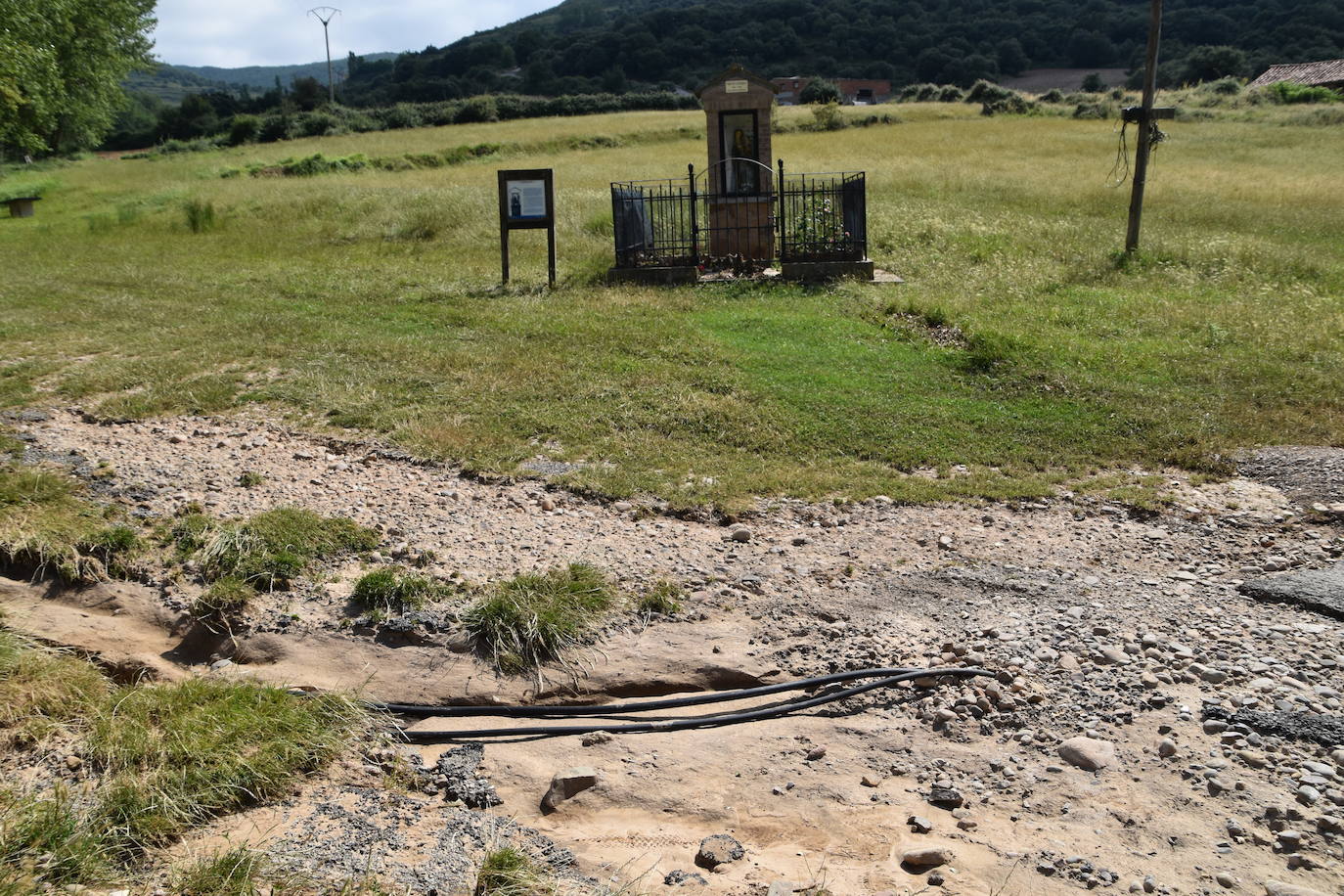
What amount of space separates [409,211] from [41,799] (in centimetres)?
1967

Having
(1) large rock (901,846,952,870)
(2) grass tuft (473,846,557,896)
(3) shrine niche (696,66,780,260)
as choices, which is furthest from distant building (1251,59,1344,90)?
(2) grass tuft (473,846,557,896)

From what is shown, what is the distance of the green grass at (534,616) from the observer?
527 centimetres

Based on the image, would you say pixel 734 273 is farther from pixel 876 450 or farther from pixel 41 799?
pixel 41 799

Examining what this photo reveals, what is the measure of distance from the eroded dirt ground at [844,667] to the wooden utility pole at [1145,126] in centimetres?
944

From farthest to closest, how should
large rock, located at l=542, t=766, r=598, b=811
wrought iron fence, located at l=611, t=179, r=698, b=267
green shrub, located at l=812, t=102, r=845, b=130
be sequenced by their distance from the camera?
green shrub, located at l=812, t=102, r=845, b=130 < wrought iron fence, located at l=611, t=179, r=698, b=267 < large rock, located at l=542, t=766, r=598, b=811

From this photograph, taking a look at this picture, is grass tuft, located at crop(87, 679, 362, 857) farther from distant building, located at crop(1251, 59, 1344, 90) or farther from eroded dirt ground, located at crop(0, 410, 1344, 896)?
distant building, located at crop(1251, 59, 1344, 90)

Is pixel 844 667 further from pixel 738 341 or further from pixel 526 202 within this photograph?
pixel 526 202

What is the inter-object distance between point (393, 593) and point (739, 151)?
12.4 meters

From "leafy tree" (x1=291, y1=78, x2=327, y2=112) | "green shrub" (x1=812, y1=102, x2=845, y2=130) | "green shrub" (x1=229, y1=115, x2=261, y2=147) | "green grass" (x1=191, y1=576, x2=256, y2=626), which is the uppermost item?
"leafy tree" (x1=291, y1=78, x2=327, y2=112)

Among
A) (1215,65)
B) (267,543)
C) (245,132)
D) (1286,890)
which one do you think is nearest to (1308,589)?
(1286,890)

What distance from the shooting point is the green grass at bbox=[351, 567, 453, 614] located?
564 cm

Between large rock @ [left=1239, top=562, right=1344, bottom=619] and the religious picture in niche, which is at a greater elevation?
the religious picture in niche

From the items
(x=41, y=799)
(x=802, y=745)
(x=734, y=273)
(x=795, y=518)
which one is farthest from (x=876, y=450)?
(x=734, y=273)

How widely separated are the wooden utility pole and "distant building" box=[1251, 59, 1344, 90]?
151 feet
